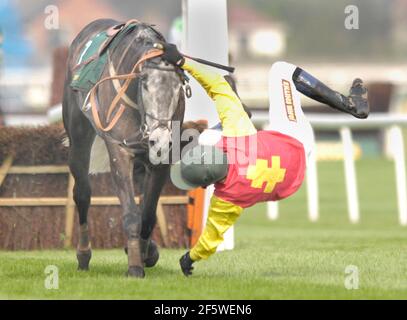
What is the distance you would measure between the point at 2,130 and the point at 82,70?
6.57 feet

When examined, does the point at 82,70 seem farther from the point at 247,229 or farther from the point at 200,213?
the point at 247,229

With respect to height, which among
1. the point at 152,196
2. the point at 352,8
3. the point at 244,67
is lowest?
the point at 152,196

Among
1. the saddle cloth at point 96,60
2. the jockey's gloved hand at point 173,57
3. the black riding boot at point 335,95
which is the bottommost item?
the black riding boot at point 335,95

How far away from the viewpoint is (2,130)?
10.3m

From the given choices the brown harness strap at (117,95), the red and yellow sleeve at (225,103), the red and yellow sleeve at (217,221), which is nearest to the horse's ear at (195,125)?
the brown harness strap at (117,95)

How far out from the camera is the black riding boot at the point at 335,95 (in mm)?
7797

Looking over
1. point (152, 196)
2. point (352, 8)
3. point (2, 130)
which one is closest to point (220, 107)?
point (152, 196)

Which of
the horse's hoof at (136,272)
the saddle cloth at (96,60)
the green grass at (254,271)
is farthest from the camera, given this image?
the saddle cloth at (96,60)

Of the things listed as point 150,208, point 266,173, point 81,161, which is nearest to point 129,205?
point 150,208

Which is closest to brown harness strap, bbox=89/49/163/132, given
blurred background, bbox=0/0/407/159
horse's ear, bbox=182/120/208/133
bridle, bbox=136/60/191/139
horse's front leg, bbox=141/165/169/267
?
bridle, bbox=136/60/191/139

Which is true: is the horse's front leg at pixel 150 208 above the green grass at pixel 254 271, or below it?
above

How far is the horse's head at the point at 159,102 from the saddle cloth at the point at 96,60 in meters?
0.75

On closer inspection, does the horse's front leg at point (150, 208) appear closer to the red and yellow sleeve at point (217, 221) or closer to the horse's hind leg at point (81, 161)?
the horse's hind leg at point (81, 161)
